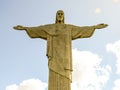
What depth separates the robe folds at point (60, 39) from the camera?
15.5m

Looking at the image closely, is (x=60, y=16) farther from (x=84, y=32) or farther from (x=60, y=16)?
(x=84, y=32)

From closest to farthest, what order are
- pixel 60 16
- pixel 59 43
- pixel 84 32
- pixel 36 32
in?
pixel 59 43 < pixel 84 32 < pixel 36 32 < pixel 60 16

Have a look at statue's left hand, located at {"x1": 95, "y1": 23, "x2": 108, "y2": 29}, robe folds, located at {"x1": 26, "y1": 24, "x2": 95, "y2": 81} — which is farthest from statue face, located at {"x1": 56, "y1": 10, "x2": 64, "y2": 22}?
statue's left hand, located at {"x1": 95, "y1": 23, "x2": 108, "y2": 29}

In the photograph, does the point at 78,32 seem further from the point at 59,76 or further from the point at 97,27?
the point at 59,76

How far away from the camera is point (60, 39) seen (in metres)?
16.2

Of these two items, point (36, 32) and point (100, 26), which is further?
point (36, 32)

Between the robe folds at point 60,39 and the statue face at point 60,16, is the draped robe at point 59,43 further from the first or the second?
the statue face at point 60,16

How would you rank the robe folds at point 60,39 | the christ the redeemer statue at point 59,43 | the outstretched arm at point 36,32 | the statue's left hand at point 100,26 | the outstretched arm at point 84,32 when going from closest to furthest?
the christ the redeemer statue at point 59,43 → the robe folds at point 60,39 → the statue's left hand at point 100,26 → the outstretched arm at point 84,32 → the outstretched arm at point 36,32

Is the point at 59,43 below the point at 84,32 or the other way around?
below

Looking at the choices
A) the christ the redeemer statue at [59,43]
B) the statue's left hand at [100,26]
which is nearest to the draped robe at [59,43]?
the christ the redeemer statue at [59,43]

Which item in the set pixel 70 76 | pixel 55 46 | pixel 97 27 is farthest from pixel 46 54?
pixel 97 27

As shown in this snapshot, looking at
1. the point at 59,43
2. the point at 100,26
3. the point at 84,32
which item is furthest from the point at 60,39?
the point at 100,26

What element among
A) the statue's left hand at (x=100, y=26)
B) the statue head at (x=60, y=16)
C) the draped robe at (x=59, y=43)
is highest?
the statue head at (x=60, y=16)

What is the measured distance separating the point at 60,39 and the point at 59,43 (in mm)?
220
